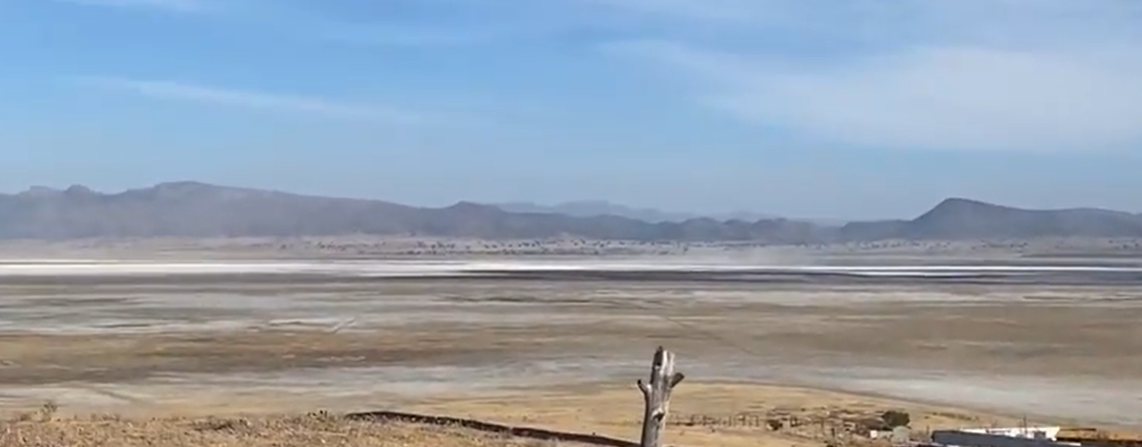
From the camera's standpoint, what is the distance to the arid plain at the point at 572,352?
2386 cm

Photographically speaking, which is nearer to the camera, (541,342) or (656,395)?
(656,395)

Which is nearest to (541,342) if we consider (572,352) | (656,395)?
(572,352)

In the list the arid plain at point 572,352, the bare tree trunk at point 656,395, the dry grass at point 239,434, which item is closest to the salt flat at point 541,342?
the arid plain at point 572,352

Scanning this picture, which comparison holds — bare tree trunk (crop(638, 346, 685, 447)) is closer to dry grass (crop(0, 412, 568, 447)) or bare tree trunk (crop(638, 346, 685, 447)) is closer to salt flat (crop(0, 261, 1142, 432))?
dry grass (crop(0, 412, 568, 447))

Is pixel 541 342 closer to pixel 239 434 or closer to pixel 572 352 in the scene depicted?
pixel 572 352

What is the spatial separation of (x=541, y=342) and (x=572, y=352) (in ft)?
8.12

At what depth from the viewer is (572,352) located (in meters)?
32.9

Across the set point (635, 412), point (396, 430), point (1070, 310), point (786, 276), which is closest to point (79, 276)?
point (786, 276)

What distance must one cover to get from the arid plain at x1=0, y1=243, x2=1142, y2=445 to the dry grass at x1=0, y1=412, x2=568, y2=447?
7.55 feet

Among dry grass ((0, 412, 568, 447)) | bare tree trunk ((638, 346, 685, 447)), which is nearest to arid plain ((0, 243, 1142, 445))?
dry grass ((0, 412, 568, 447))

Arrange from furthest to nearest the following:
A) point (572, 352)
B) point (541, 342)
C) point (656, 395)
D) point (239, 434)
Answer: point (541, 342) → point (572, 352) → point (239, 434) → point (656, 395)

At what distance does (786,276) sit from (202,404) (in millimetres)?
59161

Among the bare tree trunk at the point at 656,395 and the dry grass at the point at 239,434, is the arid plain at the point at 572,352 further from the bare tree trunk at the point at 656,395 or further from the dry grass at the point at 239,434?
the bare tree trunk at the point at 656,395

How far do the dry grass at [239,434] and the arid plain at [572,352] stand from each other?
7.55 ft
